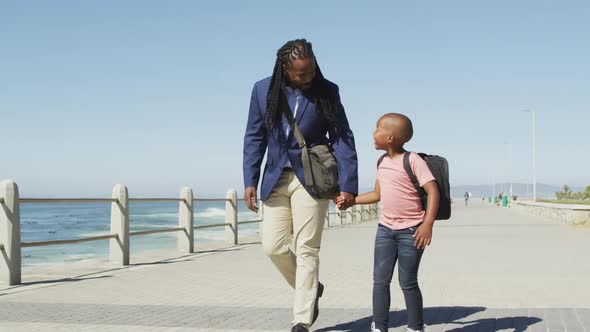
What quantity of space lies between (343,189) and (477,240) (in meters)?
14.1

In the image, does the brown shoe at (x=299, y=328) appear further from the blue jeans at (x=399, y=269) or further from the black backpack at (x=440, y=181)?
the black backpack at (x=440, y=181)

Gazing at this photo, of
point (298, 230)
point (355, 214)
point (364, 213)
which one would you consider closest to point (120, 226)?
point (298, 230)

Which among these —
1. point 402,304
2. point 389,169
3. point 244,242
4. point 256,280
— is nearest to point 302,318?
point 389,169

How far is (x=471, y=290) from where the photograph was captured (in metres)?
8.59

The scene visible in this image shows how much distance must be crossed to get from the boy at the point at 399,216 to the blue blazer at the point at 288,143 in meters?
0.31

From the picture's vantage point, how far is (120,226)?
11969mm

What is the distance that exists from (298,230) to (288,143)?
0.60 metres

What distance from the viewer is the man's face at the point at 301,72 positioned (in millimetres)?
5406

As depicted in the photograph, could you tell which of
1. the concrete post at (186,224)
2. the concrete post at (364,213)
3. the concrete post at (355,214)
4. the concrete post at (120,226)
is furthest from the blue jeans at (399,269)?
the concrete post at (364,213)

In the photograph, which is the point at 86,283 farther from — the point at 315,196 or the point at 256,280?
the point at 315,196

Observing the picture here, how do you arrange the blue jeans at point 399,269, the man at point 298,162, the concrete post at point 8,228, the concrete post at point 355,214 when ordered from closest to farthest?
the blue jeans at point 399,269 < the man at point 298,162 < the concrete post at point 8,228 < the concrete post at point 355,214

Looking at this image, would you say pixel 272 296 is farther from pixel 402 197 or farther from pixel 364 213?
pixel 364 213

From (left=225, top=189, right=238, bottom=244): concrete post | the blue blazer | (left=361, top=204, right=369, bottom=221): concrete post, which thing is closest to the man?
the blue blazer

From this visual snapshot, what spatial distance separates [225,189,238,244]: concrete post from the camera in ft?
55.1
